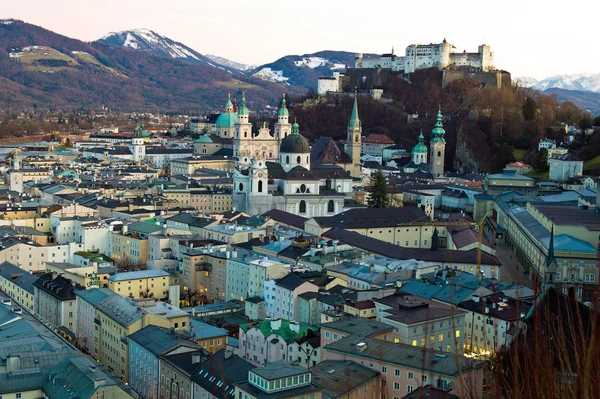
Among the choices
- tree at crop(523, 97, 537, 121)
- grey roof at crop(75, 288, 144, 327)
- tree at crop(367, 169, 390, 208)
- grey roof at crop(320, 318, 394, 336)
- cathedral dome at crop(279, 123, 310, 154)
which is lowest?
grey roof at crop(75, 288, 144, 327)

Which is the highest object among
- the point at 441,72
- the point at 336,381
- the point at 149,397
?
the point at 441,72

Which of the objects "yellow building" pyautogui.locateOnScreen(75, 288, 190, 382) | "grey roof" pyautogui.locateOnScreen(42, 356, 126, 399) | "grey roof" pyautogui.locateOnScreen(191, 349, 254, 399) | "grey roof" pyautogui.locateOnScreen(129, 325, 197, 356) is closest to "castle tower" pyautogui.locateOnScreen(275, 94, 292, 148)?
"yellow building" pyautogui.locateOnScreen(75, 288, 190, 382)

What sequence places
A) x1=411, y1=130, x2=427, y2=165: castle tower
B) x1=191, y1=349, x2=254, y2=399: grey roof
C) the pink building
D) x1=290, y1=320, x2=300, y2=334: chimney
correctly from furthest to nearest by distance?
1. x1=411, y1=130, x2=427, y2=165: castle tower
2. x1=290, y1=320, x2=300, y2=334: chimney
3. x1=191, y1=349, x2=254, y2=399: grey roof
4. the pink building

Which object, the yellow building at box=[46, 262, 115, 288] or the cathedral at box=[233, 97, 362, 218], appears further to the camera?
the cathedral at box=[233, 97, 362, 218]

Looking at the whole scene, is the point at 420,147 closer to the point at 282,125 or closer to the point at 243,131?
the point at 282,125

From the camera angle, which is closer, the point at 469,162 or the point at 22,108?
the point at 469,162

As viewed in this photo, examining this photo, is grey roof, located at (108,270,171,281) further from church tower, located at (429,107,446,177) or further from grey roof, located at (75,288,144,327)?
church tower, located at (429,107,446,177)

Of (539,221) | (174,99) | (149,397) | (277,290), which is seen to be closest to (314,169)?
(539,221)

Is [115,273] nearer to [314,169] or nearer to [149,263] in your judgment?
[149,263]

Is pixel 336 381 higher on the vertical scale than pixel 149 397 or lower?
higher
